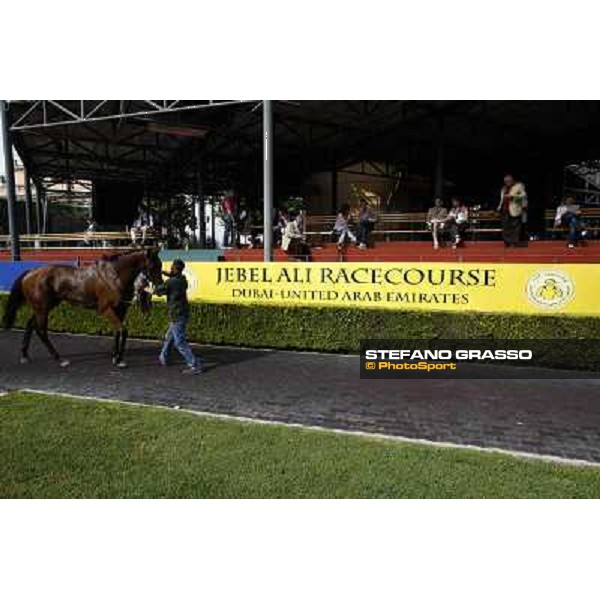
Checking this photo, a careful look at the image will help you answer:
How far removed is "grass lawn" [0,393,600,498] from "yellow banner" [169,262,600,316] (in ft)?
17.1

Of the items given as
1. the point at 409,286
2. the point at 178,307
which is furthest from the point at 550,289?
the point at 178,307

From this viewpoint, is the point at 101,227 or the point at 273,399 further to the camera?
the point at 101,227

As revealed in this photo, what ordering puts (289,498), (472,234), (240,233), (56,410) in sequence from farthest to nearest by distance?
1. (240,233)
2. (472,234)
3. (56,410)
4. (289,498)

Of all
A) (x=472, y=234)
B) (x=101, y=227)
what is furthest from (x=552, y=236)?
(x=101, y=227)

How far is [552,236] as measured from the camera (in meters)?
19.8

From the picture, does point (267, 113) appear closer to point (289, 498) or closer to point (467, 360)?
point (467, 360)

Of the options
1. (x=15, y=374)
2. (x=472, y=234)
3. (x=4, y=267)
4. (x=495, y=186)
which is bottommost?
(x=15, y=374)

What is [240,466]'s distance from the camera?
15.5ft

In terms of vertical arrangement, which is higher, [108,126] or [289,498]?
[108,126]

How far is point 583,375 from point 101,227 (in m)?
32.4

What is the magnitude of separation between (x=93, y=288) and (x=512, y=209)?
35.6 ft

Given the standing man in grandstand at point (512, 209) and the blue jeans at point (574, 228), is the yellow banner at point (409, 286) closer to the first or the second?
the standing man in grandstand at point (512, 209)

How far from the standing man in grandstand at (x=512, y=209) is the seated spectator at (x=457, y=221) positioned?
1658 mm

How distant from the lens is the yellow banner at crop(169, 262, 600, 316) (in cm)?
957
